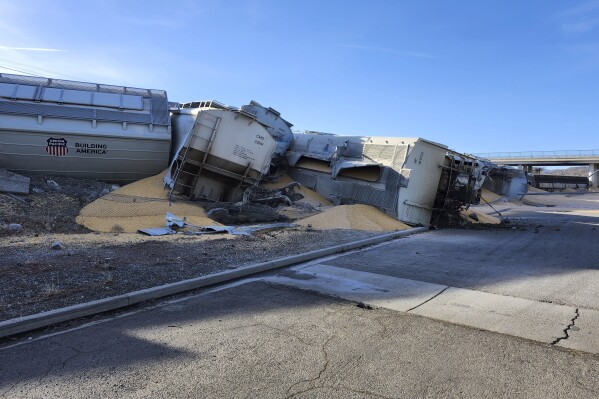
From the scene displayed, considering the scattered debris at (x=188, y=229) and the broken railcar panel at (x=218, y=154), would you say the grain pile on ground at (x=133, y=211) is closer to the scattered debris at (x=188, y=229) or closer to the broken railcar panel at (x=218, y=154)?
the scattered debris at (x=188, y=229)

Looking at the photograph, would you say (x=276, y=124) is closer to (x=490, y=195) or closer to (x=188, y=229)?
(x=188, y=229)

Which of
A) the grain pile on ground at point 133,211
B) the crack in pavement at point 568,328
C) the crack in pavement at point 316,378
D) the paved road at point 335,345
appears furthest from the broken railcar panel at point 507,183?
the crack in pavement at point 316,378

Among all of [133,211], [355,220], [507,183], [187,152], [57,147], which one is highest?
[507,183]

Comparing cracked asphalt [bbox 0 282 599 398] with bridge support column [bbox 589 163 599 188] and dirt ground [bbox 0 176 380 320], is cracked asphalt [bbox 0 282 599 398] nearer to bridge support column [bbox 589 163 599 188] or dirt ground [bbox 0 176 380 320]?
dirt ground [bbox 0 176 380 320]

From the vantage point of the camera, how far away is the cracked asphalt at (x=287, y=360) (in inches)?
131

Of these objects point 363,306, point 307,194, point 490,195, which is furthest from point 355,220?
point 490,195

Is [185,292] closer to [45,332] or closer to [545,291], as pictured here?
[45,332]

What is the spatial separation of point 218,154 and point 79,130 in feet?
16.4

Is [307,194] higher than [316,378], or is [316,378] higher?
[307,194]

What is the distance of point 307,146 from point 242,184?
5.51m

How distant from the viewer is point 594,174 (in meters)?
74.1

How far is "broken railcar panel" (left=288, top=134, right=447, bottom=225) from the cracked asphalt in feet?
35.6

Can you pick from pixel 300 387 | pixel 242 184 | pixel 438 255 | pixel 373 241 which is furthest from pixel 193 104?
pixel 300 387

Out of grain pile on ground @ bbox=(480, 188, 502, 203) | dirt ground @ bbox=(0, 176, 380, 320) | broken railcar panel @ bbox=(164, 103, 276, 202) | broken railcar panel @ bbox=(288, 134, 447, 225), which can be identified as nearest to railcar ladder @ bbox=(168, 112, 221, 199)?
broken railcar panel @ bbox=(164, 103, 276, 202)
